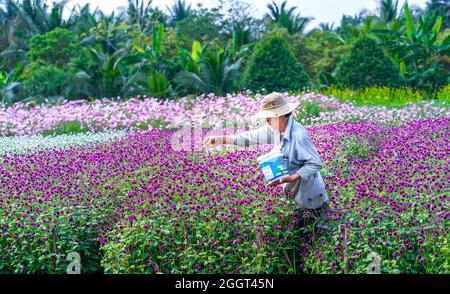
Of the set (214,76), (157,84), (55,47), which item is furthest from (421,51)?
(55,47)

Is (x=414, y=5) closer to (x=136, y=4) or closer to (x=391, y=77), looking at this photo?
(x=136, y=4)

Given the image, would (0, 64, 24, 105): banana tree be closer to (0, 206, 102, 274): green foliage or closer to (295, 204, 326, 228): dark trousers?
(0, 206, 102, 274): green foliage

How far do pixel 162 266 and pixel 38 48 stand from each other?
19.9m

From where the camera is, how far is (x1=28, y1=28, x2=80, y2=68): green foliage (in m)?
22.5

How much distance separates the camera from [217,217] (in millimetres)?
4457

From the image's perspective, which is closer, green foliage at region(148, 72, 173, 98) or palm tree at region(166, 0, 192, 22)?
green foliage at region(148, 72, 173, 98)

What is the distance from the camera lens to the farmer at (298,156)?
4.47 metres

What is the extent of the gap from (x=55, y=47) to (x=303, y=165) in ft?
64.9

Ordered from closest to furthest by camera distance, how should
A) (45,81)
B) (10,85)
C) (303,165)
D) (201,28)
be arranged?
(303,165)
(10,85)
(45,81)
(201,28)

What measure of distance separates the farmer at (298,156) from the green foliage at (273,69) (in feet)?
37.0

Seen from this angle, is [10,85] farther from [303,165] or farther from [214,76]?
[303,165]

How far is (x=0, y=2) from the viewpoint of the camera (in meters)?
33.1

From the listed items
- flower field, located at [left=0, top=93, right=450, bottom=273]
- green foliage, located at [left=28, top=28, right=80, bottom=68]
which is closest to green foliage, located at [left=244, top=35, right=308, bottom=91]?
green foliage, located at [left=28, top=28, right=80, bottom=68]
